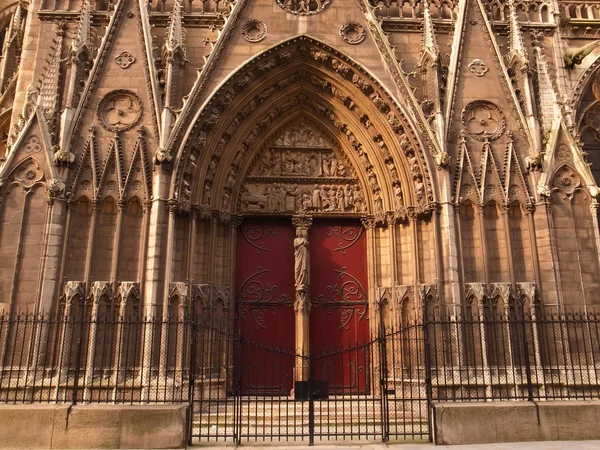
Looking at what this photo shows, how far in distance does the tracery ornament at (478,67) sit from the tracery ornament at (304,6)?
4.30 metres

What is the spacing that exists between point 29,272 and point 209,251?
13.7 ft

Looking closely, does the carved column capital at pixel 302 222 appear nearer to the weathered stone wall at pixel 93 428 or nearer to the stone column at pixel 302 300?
the stone column at pixel 302 300

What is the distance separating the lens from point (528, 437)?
29.8 ft

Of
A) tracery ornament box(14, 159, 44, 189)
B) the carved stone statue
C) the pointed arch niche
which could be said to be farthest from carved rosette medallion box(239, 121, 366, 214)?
tracery ornament box(14, 159, 44, 189)

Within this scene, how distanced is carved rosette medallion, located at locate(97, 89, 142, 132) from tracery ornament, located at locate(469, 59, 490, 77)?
8883 millimetres

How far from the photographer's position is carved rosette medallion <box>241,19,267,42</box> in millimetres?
14867

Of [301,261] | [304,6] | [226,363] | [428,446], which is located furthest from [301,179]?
[428,446]

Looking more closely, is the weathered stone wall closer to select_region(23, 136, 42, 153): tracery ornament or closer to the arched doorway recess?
the arched doorway recess

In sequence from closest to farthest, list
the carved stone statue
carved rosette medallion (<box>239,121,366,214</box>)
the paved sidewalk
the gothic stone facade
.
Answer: the paved sidewalk → the gothic stone facade → the carved stone statue → carved rosette medallion (<box>239,121,366,214</box>)

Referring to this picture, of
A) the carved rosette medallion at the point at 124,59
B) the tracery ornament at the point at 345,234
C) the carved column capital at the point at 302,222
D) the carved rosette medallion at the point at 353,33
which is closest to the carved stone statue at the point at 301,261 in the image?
the carved column capital at the point at 302,222

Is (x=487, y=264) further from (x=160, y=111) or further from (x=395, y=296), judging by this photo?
(x=160, y=111)

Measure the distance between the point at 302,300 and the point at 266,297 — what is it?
110 centimetres

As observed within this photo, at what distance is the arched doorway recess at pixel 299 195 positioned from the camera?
1413 cm

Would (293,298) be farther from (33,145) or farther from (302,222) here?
(33,145)
